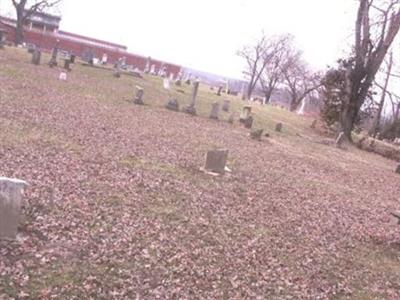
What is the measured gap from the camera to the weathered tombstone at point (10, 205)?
22.3ft

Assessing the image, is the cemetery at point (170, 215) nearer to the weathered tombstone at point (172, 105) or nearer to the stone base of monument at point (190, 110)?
the weathered tombstone at point (172, 105)

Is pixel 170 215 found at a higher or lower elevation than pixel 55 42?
lower

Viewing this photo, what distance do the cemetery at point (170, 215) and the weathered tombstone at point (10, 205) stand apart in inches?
0.5

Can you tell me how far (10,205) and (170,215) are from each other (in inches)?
118

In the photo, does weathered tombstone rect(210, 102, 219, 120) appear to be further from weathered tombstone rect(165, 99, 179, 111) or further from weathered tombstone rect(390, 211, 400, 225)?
weathered tombstone rect(390, 211, 400, 225)

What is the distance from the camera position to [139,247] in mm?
7586

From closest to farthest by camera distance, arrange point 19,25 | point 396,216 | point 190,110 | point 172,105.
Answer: point 396,216
point 172,105
point 190,110
point 19,25

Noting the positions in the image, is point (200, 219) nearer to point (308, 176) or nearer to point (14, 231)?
point (14, 231)

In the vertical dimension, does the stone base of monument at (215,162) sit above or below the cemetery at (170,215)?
above

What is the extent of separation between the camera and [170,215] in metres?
9.18

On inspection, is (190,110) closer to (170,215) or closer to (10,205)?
(170,215)

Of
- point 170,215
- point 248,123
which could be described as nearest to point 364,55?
point 248,123

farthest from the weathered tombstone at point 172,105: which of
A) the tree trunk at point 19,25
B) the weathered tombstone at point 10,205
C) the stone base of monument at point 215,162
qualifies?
the tree trunk at point 19,25

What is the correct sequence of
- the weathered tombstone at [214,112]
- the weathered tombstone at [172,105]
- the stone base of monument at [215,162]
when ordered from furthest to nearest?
1. the weathered tombstone at [214,112]
2. the weathered tombstone at [172,105]
3. the stone base of monument at [215,162]
